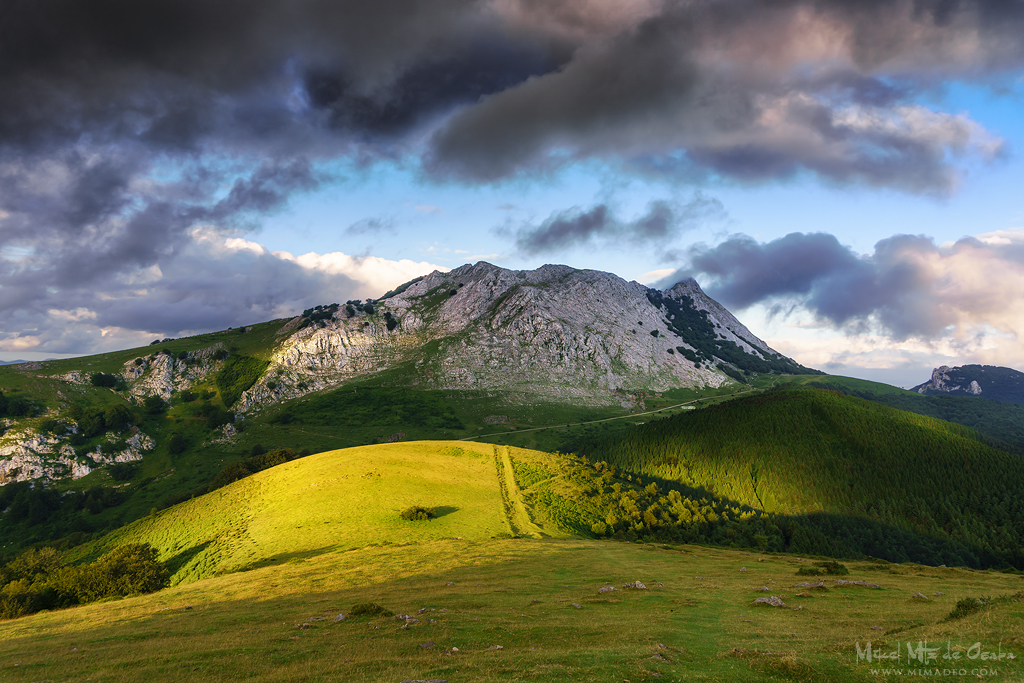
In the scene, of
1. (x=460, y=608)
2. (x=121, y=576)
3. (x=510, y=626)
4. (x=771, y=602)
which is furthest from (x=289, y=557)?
(x=771, y=602)

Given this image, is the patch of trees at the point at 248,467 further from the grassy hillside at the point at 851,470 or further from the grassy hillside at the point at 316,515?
the grassy hillside at the point at 851,470

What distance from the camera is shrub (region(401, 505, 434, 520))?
78.3 metres

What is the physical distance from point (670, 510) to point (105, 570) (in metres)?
111

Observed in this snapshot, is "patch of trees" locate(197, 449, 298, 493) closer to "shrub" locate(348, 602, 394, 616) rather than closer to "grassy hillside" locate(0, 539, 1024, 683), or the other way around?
"grassy hillside" locate(0, 539, 1024, 683)

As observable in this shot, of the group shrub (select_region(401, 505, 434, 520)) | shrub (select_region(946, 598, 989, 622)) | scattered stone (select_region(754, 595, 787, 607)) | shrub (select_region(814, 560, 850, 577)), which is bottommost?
shrub (select_region(814, 560, 850, 577))

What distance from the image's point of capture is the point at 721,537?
327 ft

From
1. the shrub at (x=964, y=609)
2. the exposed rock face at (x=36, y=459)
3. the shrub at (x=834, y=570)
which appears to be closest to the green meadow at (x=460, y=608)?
the shrub at (x=964, y=609)

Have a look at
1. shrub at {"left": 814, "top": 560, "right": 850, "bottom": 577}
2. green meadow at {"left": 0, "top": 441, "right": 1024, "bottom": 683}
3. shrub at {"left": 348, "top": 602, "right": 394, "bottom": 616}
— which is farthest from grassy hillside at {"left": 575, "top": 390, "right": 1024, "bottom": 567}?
shrub at {"left": 348, "top": 602, "right": 394, "bottom": 616}

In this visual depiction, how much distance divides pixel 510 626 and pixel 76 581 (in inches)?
2535

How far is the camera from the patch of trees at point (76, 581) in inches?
2101

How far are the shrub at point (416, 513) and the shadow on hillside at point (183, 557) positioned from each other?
102 feet

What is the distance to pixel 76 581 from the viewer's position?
57812mm

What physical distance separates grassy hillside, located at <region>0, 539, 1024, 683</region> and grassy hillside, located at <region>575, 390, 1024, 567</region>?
5822 cm

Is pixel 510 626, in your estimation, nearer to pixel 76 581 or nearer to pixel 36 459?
pixel 76 581
